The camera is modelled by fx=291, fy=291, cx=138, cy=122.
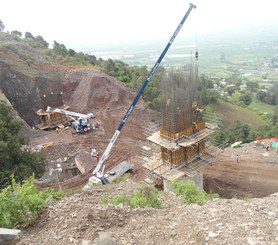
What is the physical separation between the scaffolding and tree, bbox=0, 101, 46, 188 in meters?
5.82

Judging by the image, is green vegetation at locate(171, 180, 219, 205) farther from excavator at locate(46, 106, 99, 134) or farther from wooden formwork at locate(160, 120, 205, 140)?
excavator at locate(46, 106, 99, 134)

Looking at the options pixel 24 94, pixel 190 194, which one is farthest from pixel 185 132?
pixel 24 94

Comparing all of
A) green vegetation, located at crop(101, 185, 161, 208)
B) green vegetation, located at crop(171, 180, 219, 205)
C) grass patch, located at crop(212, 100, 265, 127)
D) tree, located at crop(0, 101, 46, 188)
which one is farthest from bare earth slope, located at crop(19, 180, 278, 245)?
grass patch, located at crop(212, 100, 265, 127)

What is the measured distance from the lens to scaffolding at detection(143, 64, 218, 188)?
1358cm

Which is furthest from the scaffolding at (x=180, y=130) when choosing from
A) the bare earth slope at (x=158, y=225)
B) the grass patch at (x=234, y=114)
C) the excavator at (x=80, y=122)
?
the grass patch at (x=234, y=114)

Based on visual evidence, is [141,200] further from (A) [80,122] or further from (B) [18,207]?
(A) [80,122]

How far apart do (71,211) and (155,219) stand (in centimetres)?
193

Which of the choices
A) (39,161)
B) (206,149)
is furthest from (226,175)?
(39,161)

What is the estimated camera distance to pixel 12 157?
14148 millimetres

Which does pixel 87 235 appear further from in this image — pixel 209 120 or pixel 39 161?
pixel 209 120

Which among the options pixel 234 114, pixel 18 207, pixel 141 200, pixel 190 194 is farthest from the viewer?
pixel 234 114

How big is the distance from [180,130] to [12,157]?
8253 mm

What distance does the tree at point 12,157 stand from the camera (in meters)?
13.4

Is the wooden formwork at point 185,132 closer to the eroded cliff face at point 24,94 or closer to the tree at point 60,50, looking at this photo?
the eroded cliff face at point 24,94
